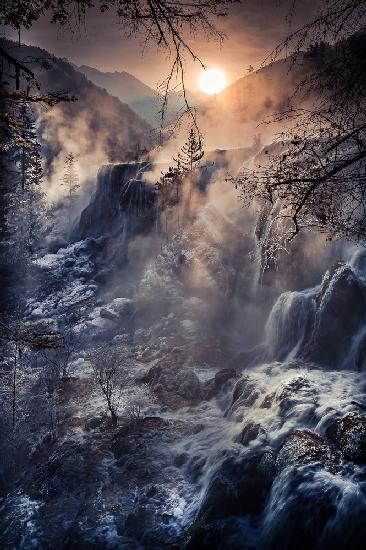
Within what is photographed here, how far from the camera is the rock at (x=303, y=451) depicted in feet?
29.8

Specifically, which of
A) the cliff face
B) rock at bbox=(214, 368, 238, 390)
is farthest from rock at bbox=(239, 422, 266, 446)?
the cliff face

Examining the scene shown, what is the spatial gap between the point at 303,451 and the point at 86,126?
90.6 meters

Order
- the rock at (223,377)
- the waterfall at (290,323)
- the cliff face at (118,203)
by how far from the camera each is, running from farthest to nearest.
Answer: the cliff face at (118,203) < the rock at (223,377) < the waterfall at (290,323)

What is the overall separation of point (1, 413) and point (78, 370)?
6.35 metres

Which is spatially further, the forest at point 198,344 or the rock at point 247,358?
the rock at point 247,358

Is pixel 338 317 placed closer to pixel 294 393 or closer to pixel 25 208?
pixel 294 393

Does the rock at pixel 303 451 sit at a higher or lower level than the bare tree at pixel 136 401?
higher

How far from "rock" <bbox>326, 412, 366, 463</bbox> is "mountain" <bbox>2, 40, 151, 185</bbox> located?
4805cm

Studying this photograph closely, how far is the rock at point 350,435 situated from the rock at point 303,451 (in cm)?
27

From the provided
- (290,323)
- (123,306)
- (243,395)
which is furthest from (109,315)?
(243,395)

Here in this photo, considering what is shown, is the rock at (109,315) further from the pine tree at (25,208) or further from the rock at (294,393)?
the rock at (294,393)

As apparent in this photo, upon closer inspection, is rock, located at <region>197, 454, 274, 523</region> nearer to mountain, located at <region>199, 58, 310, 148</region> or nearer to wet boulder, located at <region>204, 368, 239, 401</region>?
wet boulder, located at <region>204, 368, 239, 401</region>

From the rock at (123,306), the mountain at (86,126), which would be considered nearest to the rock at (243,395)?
the rock at (123,306)

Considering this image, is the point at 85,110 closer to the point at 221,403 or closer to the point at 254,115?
the point at 254,115
